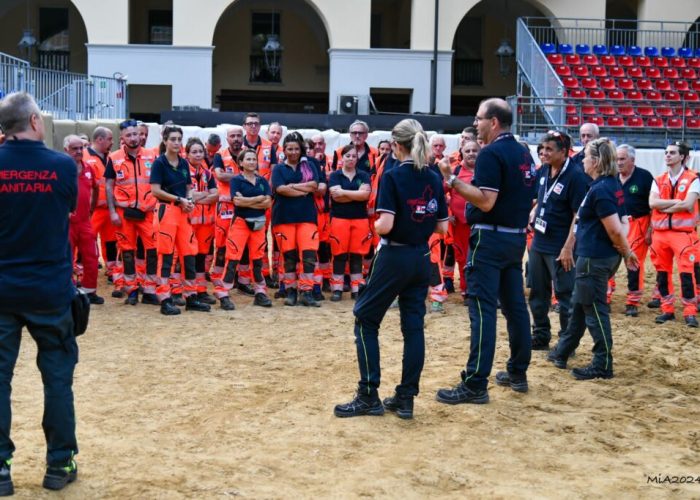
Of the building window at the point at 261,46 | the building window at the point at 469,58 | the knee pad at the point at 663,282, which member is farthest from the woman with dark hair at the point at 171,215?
the building window at the point at 469,58

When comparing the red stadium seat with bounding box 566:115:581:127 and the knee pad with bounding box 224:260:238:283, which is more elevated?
the red stadium seat with bounding box 566:115:581:127

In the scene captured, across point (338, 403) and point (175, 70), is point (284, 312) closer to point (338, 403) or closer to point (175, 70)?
point (338, 403)

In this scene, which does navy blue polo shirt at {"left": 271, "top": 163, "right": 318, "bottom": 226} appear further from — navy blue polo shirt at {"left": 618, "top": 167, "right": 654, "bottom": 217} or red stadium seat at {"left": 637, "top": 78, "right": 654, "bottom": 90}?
red stadium seat at {"left": 637, "top": 78, "right": 654, "bottom": 90}

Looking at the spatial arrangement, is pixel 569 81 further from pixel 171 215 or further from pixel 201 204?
pixel 171 215

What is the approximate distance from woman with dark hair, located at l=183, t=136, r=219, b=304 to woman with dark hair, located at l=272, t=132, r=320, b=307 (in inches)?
28.5

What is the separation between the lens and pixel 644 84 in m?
23.9

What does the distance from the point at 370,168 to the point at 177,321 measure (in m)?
3.06

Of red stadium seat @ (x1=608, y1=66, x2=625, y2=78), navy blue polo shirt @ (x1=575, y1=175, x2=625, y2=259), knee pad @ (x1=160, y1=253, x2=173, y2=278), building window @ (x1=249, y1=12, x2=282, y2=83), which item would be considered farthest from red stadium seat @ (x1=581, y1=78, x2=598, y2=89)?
navy blue polo shirt @ (x1=575, y1=175, x2=625, y2=259)

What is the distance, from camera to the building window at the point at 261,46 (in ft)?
95.0

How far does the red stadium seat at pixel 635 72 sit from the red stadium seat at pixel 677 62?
1.20 m

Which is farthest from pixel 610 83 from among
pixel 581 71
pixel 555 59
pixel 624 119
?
pixel 624 119

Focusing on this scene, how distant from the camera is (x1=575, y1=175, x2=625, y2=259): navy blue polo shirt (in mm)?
6984

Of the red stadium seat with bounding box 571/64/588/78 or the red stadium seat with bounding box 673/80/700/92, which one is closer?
the red stadium seat with bounding box 571/64/588/78

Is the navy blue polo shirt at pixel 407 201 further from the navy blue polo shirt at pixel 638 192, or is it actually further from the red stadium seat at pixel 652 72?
the red stadium seat at pixel 652 72
